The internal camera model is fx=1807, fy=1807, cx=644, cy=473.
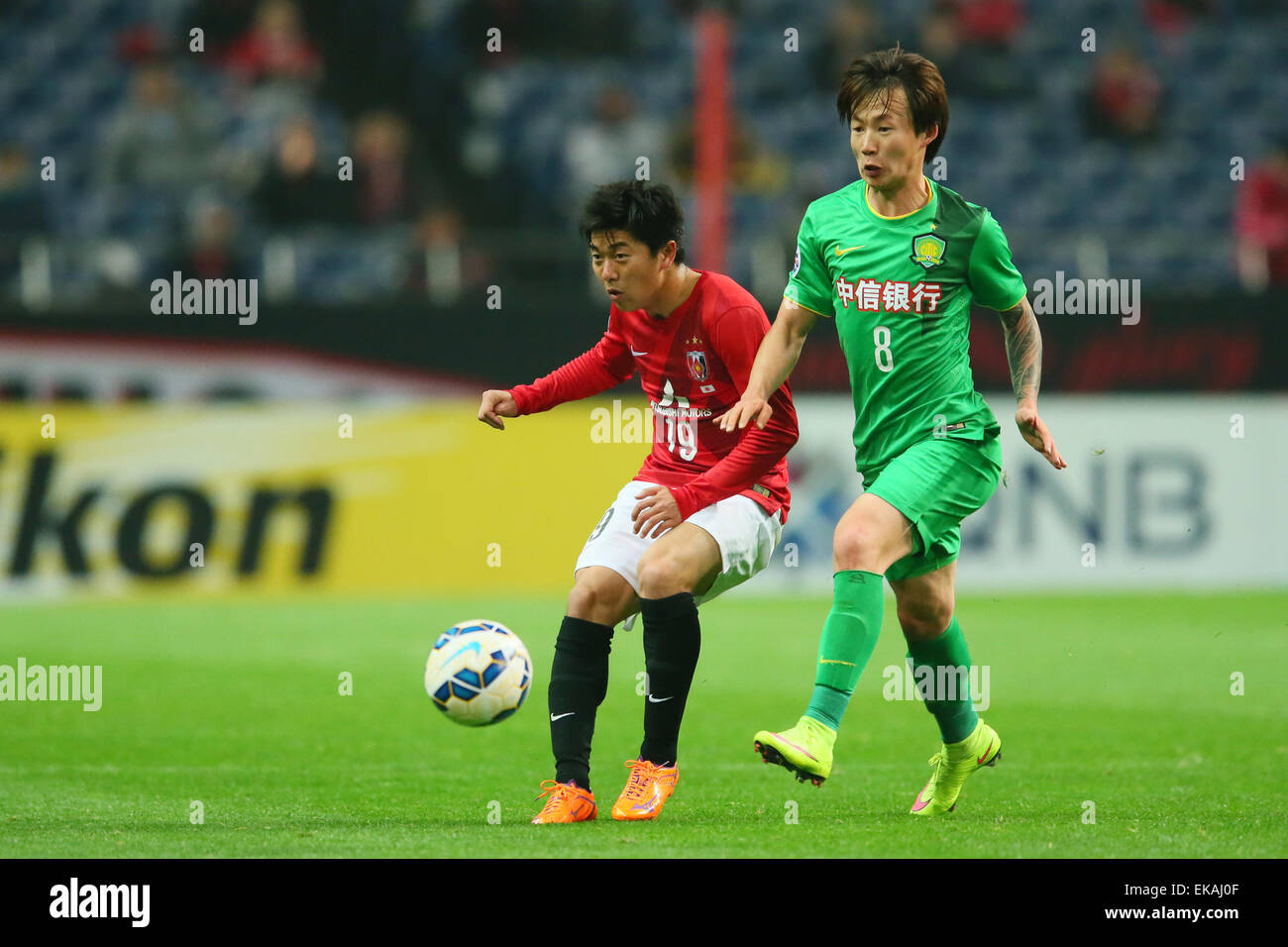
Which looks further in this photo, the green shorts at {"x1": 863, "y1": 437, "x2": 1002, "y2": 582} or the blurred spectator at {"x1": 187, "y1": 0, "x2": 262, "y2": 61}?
the blurred spectator at {"x1": 187, "y1": 0, "x2": 262, "y2": 61}

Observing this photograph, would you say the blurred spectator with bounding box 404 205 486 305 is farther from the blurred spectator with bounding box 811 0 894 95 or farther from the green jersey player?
the green jersey player

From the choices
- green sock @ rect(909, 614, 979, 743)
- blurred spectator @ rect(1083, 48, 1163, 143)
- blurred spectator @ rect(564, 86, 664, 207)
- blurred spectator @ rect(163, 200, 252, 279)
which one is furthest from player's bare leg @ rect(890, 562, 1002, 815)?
blurred spectator @ rect(1083, 48, 1163, 143)

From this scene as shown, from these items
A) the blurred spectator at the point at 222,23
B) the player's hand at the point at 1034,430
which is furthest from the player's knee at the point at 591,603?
the blurred spectator at the point at 222,23

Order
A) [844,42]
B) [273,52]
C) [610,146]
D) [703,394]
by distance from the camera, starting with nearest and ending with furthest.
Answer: [703,394] < [610,146] < [273,52] < [844,42]

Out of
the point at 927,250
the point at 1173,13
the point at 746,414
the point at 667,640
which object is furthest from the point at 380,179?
the point at 746,414

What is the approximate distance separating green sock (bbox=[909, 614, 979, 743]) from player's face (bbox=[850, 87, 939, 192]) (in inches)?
58.5

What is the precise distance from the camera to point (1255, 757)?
7.28 metres

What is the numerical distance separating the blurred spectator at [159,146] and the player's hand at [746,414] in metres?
11.4

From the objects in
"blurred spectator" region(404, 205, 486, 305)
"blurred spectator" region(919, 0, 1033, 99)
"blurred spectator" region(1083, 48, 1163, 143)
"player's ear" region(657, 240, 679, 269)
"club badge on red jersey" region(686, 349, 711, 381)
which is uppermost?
"blurred spectator" region(919, 0, 1033, 99)

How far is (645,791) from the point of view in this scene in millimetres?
5777

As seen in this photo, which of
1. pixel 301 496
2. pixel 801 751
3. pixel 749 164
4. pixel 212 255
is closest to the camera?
pixel 801 751

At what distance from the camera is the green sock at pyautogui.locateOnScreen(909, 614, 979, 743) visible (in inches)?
233

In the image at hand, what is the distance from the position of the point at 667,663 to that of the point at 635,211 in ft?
4.79

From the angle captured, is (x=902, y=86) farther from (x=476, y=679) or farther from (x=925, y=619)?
(x=476, y=679)
